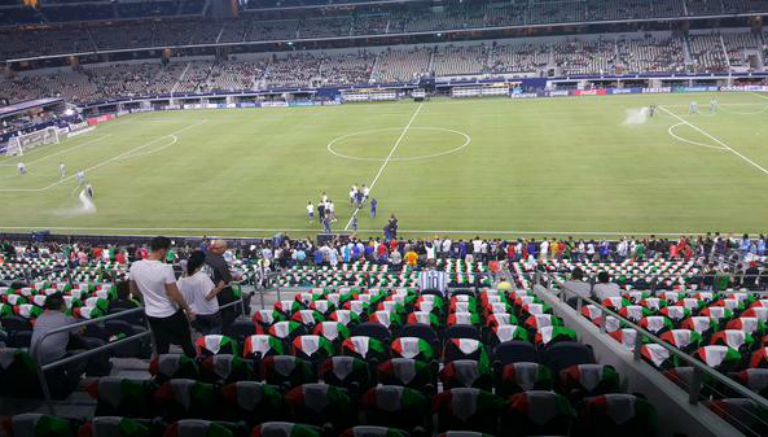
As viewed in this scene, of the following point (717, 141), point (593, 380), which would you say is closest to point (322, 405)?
point (593, 380)

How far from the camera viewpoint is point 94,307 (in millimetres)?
10094

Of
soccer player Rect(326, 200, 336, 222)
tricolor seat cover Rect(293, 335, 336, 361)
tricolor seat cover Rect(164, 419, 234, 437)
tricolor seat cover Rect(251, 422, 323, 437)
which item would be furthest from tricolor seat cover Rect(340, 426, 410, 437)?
soccer player Rect(326, 200, 336, 222)

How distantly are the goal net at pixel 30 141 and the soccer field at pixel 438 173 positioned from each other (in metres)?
1.65

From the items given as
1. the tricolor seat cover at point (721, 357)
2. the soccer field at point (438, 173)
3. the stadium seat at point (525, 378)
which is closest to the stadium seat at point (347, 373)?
the stadium seat at point (525, 378)

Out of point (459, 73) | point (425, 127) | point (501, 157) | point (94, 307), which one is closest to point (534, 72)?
point (459, 73)

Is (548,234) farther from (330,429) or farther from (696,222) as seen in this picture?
(330,429)

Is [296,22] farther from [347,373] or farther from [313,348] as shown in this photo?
[347,373]

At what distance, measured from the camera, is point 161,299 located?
6.85 meters

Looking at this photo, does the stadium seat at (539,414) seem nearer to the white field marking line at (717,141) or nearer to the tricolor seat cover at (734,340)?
the tricolor seat cover at (734,340)

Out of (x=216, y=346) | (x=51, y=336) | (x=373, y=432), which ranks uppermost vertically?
(x=51, y=336)

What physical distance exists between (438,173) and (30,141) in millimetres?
42084

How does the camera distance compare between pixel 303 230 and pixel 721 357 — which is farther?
pixel 303 230

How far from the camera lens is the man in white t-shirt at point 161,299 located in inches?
265

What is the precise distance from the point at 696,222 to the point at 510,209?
850 cm
